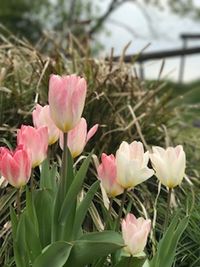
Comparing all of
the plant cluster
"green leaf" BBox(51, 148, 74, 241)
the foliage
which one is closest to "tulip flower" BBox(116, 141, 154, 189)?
the plant cluster

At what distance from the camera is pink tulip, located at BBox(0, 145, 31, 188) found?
129 centimetres

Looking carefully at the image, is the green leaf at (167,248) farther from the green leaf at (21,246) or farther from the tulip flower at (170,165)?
the green leaf at (21,246)

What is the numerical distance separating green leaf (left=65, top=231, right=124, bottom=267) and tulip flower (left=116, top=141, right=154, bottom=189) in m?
0.12

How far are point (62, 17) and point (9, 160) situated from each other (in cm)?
1101

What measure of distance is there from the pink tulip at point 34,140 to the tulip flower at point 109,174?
127mm

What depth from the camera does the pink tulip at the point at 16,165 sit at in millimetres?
1285

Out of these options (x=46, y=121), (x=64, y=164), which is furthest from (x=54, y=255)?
(x=46, y=121)

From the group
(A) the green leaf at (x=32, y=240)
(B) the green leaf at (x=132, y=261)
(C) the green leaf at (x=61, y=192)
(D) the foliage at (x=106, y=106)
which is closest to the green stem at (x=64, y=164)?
(C) the green leaf at (x=61, y=192)

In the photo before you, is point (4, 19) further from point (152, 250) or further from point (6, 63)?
point (152, 250)

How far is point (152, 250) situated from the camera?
5.85 feet

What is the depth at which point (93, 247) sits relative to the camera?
1.30 m

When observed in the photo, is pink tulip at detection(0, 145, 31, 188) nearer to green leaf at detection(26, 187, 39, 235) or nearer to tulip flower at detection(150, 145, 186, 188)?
green leaf at detection(26, 187, 39, 235)

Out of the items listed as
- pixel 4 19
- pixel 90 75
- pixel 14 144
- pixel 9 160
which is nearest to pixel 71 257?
pixel 9 160

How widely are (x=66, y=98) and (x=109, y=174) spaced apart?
219 millimetres
